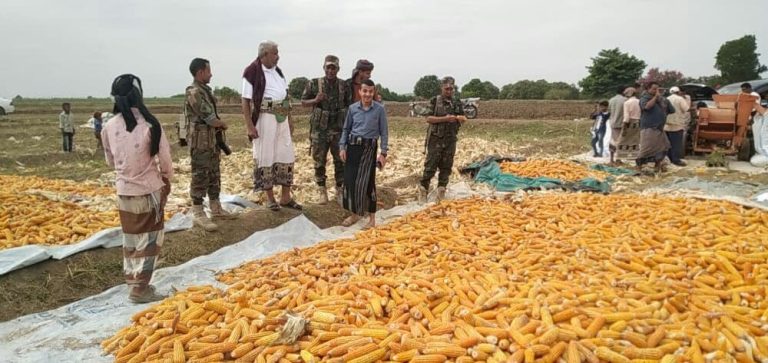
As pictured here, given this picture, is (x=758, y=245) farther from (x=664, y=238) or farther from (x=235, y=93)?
(x=235, y=93)

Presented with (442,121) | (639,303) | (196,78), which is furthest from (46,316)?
(442,121)

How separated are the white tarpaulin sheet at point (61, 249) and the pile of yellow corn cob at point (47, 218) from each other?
55 cm

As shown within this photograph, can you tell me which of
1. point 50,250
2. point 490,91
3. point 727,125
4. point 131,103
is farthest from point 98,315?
point 490,91

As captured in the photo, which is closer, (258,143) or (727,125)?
(258,143)

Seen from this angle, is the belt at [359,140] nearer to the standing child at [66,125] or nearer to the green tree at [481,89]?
the standing child at [66,125]

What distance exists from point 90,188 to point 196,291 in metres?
5.79

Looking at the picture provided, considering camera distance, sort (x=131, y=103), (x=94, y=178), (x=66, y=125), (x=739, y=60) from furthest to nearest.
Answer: (x=739, y=60)
(x=66, y=125)
(x=94, y=178)
(x=131, y=103)

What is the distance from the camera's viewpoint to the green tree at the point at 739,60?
38812mm

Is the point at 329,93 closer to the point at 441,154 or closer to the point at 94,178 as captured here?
the point at 441,154

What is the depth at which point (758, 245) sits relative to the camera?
445 centimetres

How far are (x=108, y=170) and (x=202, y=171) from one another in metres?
8.36

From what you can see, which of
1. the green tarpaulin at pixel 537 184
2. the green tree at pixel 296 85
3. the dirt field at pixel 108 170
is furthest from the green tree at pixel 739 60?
the green tarpaulin at pixel 537 184

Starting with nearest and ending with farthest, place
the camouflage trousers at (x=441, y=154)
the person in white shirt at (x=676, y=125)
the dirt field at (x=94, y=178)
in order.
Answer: the dirt field at (x=94, y=178)
the camouflage trousers at (x=441, y=154)
the person in white shirt at (x=676, y=125)

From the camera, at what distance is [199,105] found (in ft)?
18.2
